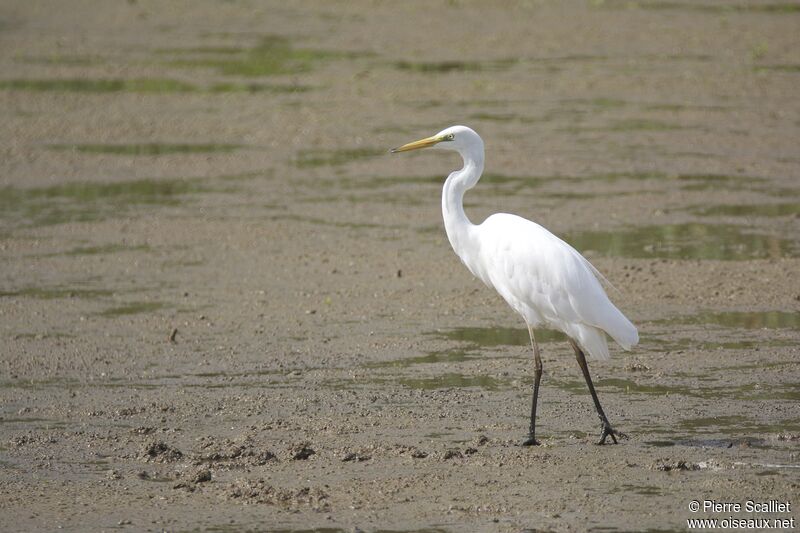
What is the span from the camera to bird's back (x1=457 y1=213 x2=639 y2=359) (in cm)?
610

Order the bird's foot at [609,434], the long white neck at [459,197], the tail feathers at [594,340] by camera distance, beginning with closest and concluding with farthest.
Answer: the bird's foot at [609,434] < the tail feathers at [594,340] < the long white neck at [459,197]

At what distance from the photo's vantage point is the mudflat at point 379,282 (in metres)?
5.66

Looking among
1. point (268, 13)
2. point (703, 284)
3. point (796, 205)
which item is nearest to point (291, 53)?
point (268, 13)

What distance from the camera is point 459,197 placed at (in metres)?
6.64

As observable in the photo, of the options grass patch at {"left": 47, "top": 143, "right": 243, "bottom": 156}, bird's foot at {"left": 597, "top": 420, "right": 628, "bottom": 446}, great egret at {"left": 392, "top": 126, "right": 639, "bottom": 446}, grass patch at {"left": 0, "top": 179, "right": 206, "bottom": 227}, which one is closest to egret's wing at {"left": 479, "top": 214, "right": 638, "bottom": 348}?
great egret at {"left": 392, "top": 126, "right": 639, "bottom": 446}

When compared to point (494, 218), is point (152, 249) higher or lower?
lower

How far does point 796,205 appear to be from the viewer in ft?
35.1

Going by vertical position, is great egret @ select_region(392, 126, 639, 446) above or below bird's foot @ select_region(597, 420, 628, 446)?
above

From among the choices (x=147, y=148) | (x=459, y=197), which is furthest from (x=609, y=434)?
(x=147, y=148)

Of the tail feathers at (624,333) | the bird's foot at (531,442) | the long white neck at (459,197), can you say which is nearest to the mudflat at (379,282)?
the bird's foot at (531,442)

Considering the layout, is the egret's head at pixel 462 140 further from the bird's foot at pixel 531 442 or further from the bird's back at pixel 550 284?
the bird's foot at pixel 531 442

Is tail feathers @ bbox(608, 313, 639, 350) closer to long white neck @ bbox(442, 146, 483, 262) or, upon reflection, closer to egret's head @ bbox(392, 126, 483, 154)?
long white neck @ bbox(442, 146, 483, 262)

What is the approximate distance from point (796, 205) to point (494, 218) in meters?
5.11

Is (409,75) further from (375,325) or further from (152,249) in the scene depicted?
(375,325)
